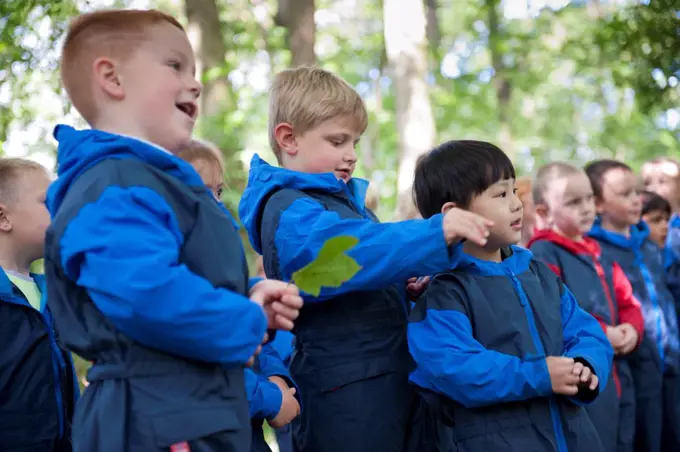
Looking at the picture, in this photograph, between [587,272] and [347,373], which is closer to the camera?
[347,373]

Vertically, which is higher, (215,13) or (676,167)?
(215,13)

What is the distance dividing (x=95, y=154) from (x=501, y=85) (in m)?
17.8

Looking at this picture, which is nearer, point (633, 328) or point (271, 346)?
point (271, 346)

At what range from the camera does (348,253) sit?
308 cm

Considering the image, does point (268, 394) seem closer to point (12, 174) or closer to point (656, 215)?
point (12, 174)

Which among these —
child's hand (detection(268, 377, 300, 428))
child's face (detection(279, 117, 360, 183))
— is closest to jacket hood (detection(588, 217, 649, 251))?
child's face (detection(279, 117, 360, 183))

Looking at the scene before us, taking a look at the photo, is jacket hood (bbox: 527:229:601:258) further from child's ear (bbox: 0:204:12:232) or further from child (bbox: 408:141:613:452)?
child's ear (bbox: 0:204:12:232)

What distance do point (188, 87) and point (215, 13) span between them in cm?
922

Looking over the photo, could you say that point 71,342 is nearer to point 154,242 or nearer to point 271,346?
point 154,242

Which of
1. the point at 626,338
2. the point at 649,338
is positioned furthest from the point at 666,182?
the point at 626,338

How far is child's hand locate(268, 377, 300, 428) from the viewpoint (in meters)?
3.27

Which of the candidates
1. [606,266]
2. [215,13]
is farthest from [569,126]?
[606,266]

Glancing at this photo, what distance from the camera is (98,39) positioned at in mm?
2660

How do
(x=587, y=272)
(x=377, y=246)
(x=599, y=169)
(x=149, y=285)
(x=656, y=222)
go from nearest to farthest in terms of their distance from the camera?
(x=149, y=285)
(x=377, y=246)
(x=587, y=272)
(x=599, y=169)
(x=656, y=222)
